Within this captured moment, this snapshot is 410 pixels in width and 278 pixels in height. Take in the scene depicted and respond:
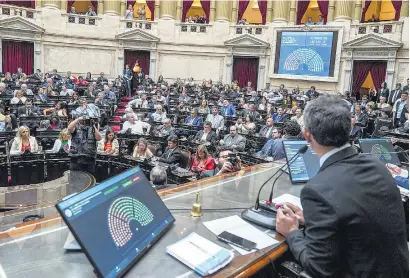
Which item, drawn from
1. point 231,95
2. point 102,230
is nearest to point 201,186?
point 102,230

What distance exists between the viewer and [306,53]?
1875 cm

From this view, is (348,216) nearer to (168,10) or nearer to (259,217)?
(259,217)

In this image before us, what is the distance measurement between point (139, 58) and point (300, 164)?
19170 mm

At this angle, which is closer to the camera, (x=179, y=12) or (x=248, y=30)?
(x=248, y=30)

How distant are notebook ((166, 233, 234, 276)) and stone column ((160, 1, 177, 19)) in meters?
20.4

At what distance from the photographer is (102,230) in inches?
63.6

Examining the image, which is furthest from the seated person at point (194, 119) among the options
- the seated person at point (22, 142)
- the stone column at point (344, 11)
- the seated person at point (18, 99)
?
the stone column at point (344, 11)

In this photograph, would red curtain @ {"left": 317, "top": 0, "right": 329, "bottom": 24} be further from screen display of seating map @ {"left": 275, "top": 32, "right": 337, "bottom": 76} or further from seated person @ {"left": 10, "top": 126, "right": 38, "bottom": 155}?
seated person @ {"left": 10, "top": 126, "right": 38, "bottom": 155}

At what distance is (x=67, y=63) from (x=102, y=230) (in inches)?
784

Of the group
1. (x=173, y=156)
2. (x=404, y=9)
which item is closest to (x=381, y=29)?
(x=404, y=9)

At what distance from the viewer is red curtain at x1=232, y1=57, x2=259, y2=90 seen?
68.4 ft

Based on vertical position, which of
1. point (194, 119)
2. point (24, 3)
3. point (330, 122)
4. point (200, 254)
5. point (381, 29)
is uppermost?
point (24, 3)

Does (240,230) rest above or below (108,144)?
above

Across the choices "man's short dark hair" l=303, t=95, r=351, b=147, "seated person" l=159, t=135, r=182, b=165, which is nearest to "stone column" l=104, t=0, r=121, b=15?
"seated person" l=159, t=135, r=182, b=165
